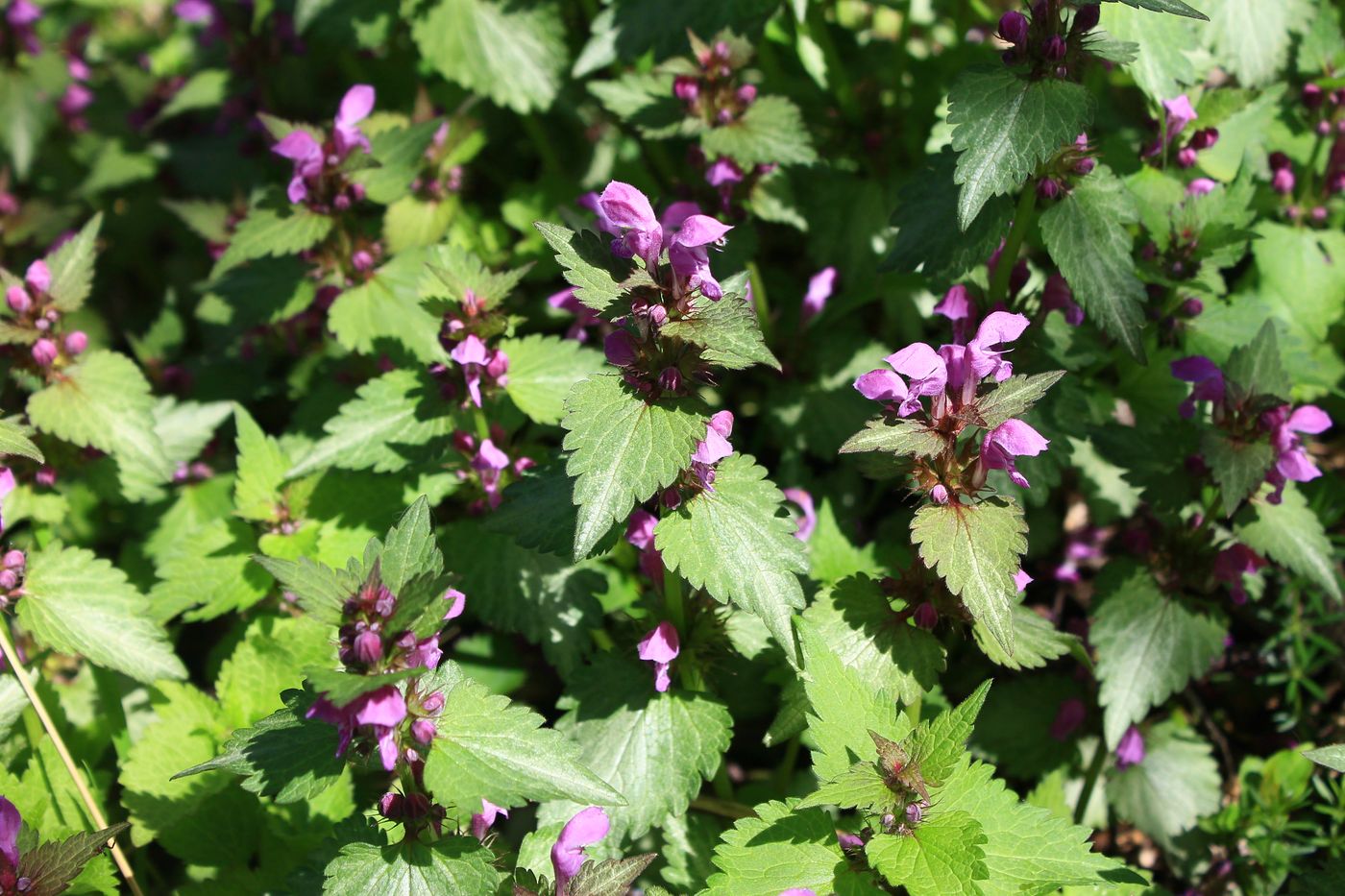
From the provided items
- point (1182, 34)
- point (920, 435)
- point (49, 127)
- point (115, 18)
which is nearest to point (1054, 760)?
point (920, 435)

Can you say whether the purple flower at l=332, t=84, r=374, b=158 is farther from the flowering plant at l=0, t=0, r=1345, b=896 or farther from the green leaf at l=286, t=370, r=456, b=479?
the green leaf at l=286, t=370, r=456, b=479

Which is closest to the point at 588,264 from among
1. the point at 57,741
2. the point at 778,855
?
the point at 778,855

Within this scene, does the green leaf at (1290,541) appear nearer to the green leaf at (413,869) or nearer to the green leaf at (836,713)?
the green leaf at (836,713)

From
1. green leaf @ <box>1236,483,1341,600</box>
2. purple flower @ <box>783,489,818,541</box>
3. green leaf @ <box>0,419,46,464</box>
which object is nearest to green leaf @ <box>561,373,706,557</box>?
purple flower @ <box>783,489,818,541</box>

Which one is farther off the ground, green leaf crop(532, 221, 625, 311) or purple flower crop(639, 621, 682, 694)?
green leaf crop(532, 221, 625, 311)

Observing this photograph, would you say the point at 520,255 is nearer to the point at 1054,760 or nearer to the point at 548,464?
the point at 548,464

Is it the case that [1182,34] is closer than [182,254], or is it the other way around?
[1182,34]

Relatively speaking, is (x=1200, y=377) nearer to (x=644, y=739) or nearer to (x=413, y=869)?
(x=644, y=739)
